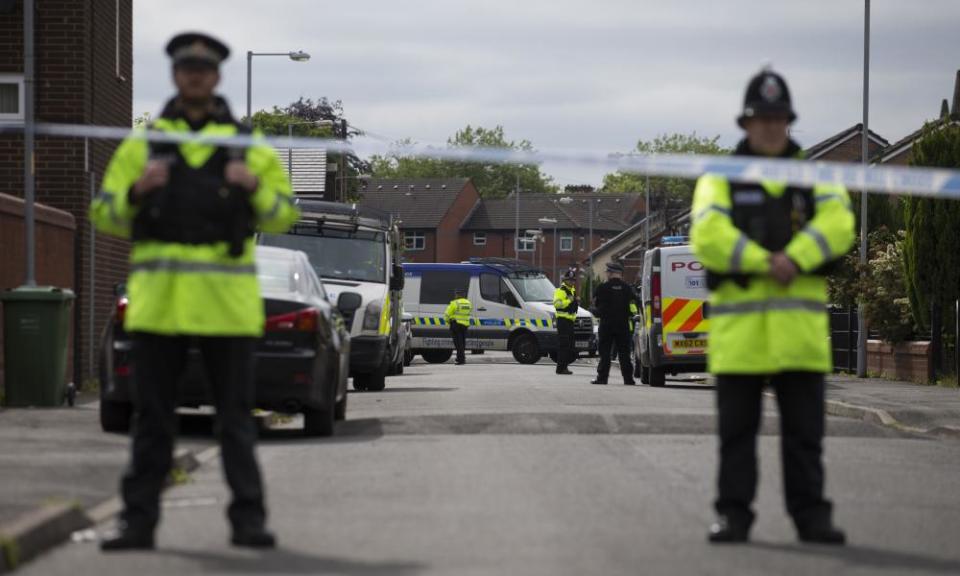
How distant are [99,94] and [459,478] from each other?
46.5ft

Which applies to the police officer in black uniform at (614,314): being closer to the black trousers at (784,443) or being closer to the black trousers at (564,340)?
the black trousers at (564,340)

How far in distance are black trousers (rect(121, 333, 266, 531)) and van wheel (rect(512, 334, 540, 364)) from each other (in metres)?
33.7

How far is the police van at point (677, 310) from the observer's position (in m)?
25.0

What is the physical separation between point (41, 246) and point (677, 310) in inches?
370

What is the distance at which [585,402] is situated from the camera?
17.9 meters

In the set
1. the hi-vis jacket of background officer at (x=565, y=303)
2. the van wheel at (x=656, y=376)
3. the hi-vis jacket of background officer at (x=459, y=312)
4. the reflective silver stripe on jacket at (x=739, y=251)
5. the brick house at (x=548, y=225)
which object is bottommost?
the van wheel at (x=656, y=376)

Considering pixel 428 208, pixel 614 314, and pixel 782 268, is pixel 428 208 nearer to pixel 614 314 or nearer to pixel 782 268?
pixel 614 314

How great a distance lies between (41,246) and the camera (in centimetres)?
1967

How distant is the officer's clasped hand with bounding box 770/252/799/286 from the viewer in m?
7.20

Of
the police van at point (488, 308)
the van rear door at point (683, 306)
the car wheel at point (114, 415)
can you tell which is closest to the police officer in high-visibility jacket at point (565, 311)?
the van rear door at point (683, 306)

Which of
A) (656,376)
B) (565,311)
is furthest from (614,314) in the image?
(565,311)

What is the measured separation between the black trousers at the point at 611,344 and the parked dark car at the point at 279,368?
472 inches

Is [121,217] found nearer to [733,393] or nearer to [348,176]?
[733,393]

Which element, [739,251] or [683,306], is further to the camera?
[683,306]
